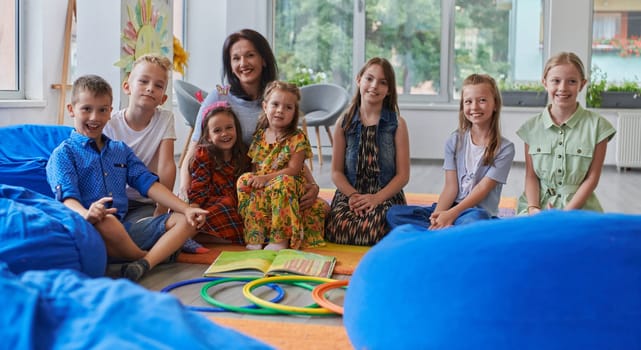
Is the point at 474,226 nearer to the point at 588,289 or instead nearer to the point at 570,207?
the point at 588,289

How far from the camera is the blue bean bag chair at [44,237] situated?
2.17m

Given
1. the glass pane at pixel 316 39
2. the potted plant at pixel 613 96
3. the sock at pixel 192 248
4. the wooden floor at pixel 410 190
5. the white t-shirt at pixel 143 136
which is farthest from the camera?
the glass pane at pixel 316 39

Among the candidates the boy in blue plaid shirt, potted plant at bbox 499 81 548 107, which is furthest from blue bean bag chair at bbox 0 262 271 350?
potted plant at bbox 499 81 548 107

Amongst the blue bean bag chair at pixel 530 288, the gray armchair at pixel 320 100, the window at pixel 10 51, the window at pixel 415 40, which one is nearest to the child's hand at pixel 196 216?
the blue bean bag chair at pixel 530 288

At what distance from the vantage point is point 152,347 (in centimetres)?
111

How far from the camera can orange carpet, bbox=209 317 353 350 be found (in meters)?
1.92

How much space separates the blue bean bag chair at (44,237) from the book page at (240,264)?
1.53 ft

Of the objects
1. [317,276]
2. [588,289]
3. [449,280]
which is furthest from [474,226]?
[317,276]

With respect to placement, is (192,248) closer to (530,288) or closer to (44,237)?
(44,237)

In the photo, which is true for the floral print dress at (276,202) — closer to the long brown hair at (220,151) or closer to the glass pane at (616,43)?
the long brown hair at (220,151)

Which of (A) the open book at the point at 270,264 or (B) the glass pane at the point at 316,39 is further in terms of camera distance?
(B) the glass pane at the point at 316,39

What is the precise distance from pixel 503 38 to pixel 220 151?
229 inches

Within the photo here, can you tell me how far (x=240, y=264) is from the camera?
2816 mm

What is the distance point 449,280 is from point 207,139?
2.02 m
